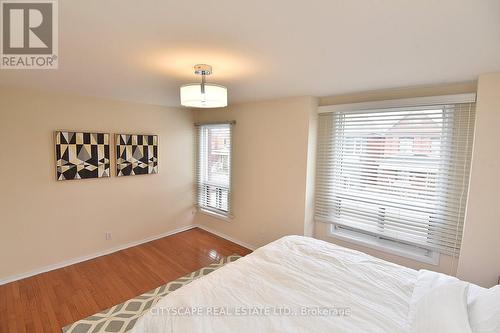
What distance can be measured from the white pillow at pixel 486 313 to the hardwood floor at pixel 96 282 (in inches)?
105

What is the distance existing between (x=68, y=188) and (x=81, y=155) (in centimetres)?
45

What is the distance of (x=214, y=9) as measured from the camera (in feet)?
3.57

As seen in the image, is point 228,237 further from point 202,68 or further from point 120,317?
point 202,68

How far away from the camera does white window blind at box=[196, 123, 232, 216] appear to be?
3.93m

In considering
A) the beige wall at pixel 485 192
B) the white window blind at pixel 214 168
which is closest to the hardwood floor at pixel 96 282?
the white window blind at pixel 214 168

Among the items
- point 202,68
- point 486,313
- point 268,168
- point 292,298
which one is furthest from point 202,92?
point 486,313

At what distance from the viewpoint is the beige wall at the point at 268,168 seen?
3033 millimetres

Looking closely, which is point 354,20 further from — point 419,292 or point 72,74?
point 72,74

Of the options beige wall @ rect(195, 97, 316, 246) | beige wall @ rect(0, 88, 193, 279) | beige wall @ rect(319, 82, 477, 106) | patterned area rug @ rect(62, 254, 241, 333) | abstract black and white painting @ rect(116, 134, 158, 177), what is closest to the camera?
patterned area rug @ rect(62, 254, 241, 333)

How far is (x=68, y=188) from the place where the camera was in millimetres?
3055

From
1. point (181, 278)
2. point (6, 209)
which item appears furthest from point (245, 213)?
point (6, 209)

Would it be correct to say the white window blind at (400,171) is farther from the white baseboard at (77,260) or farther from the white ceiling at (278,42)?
the white baseboard at (77,260)

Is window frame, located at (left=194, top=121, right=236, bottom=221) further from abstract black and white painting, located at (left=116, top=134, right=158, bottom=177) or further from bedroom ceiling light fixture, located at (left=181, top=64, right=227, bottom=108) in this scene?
bedroom ceiling light fixture, located at (left=181, top=64, right=227, bottom=108)

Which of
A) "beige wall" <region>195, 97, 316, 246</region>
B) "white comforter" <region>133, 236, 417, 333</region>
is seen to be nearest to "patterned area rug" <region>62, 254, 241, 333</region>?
"white comforter" <region>133, 236, 417, 333</region>
